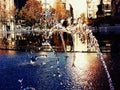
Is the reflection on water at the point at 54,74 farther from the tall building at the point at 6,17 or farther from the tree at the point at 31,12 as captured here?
the tall building at the point at 6,17

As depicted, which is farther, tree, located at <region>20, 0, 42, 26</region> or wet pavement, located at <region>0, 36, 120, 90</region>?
tree, located at <region>20, 0, 42, 26</region>

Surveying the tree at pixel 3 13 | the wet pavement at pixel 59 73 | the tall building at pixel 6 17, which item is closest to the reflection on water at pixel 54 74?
the wet pavement at pixel 59 73

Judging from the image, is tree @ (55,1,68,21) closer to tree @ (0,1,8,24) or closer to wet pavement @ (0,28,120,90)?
tree @ (0,1,8,24)

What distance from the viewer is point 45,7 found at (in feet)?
370

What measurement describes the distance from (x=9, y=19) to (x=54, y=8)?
643 inches

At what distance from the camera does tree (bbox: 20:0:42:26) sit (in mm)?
92750

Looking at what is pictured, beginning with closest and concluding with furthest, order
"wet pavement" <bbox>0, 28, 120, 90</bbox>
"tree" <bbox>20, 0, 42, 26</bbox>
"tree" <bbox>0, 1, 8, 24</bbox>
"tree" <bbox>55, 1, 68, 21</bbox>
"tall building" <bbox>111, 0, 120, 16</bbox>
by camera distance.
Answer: "wet pavement" <bbox>0, 28, 120, 90</bbox> < "tall building" <bbox>111, 0, 120, 16</bbox> < "tree" <bbox>20, 0, 42, 26</bbox> < "tree" <bbox>0, 1, 8, 24</bbox> < "tree" <bbox>55, 1, 68, 21</bbox>

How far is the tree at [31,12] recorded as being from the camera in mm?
92750

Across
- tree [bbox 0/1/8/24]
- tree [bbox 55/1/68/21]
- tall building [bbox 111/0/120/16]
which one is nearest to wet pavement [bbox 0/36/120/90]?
tall building [bbox 111/0/120/16]

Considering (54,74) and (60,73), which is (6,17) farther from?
(54,74)

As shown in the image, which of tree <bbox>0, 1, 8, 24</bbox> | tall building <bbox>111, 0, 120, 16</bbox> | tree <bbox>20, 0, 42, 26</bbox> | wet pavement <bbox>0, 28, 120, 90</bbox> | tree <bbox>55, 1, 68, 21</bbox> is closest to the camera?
wet pavement <bbox>0, 28, 120, 90</bbox>

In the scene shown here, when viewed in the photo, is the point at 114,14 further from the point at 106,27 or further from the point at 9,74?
the point at 9,74

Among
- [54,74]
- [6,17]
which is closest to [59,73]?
[54,74]

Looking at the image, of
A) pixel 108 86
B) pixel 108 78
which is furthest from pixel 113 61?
pixel 108 86
